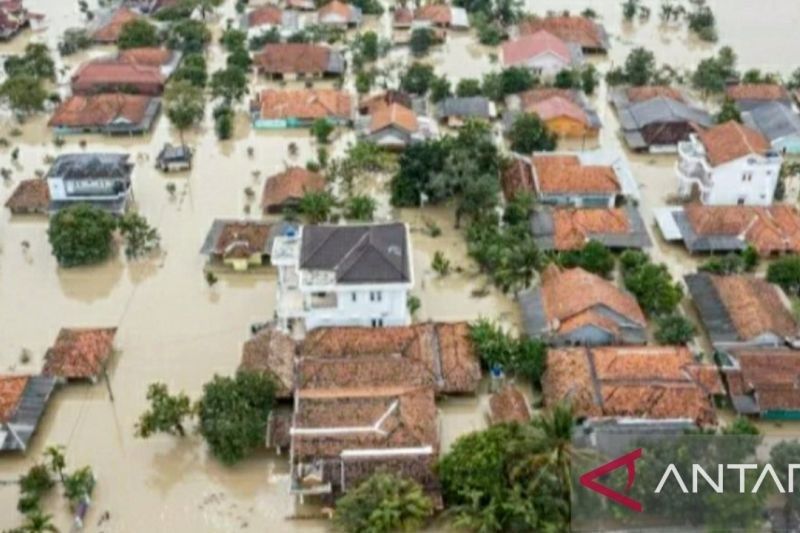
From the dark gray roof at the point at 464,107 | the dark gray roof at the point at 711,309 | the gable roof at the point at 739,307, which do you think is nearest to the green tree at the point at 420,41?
the dark gray roof at the point at 464,107

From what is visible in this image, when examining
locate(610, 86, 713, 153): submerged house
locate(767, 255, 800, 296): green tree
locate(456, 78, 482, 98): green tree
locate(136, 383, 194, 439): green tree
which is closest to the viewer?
locate(136, 383, 194, 439): green tree

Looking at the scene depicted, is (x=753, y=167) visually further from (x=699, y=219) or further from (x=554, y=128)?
(x=554, y=128)

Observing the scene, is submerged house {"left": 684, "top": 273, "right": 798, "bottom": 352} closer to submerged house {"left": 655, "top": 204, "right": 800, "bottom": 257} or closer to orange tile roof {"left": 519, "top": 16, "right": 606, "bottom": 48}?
submerged house {"left": 655, "top": 204, "right": 800, "bottom": 257}

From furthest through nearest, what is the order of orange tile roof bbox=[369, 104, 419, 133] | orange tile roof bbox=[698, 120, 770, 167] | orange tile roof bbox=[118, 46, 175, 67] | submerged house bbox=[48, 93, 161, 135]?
orange tile roof bbox=[118, 46, 175, 67], submerged house bbox=[48, 93, 161, 135], orange tile roof bbox=[369, 104, 419, 133], orange tile roof bbox=[698, 120, 770, 167]

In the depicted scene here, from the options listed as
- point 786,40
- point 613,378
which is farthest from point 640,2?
point 613,378

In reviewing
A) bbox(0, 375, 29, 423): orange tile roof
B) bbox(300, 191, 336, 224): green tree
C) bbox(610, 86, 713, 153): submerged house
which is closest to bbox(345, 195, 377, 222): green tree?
bbox(300, 191, 336, 224): green tree

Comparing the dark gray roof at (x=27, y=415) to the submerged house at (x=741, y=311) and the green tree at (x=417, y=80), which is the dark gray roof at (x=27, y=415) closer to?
the submerged house at (x=741, y=311)
